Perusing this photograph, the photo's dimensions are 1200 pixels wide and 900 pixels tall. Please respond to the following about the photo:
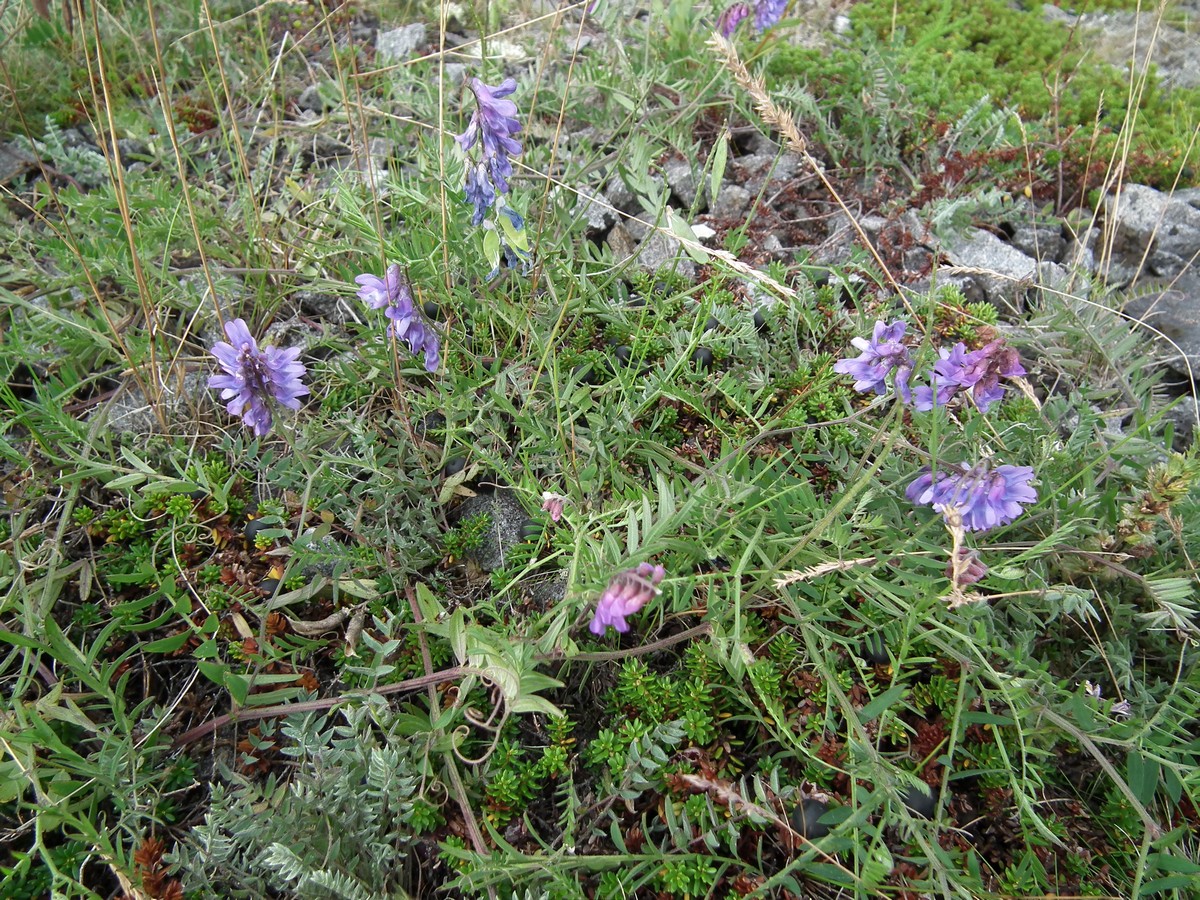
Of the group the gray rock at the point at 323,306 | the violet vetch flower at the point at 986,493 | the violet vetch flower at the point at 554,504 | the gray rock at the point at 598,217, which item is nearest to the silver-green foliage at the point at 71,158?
the gray rock at the point at 323,306

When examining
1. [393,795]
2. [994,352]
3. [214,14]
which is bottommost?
[393,795]

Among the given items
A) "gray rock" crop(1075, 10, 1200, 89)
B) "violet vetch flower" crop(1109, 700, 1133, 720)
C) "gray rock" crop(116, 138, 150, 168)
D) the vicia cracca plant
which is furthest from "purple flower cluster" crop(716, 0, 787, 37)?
"violet vetch flower" crop(1109, 700, 1133, 720)

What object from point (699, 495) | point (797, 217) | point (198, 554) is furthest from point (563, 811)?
point (797, 217)

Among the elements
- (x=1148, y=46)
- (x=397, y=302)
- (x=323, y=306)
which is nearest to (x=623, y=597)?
(x=397, y=302)

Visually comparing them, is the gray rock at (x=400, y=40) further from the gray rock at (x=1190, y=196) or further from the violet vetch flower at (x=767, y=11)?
the gray rock at (x=1190, y=196)

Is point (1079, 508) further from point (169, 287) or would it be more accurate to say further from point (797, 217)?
point (169, 287)
